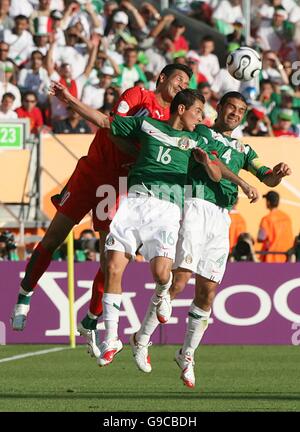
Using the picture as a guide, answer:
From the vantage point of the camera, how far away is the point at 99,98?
2228 cm

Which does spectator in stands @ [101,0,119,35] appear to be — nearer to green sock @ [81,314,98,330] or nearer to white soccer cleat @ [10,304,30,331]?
green sock @ [81,314,98,330]

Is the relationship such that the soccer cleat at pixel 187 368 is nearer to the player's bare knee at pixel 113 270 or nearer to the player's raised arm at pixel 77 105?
the player's bare knee at pixel 113 270

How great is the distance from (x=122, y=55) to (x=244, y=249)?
5594mm

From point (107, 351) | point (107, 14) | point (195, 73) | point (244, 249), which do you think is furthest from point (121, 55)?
point (107, 351)

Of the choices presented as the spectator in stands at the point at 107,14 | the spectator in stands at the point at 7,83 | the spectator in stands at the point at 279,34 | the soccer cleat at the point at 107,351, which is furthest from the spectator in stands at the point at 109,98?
the soccer cleat at the point at 107,351

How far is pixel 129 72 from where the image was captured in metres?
Answer: 23.1

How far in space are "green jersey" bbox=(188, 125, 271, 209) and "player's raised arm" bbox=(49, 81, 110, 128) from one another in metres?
1.08

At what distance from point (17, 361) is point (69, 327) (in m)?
2.52

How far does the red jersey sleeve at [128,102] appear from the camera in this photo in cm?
1245

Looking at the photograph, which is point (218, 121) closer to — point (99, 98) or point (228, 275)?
point (228, 275)

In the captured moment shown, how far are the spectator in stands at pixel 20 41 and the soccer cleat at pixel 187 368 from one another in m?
10.7

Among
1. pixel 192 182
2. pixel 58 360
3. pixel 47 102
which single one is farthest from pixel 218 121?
pixel 47 102

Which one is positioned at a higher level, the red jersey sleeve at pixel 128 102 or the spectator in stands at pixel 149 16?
the spectator in stands at pixel 149 16

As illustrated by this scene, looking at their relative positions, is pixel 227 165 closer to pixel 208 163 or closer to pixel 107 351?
pixel 208 163
